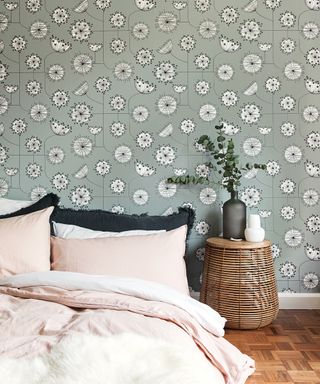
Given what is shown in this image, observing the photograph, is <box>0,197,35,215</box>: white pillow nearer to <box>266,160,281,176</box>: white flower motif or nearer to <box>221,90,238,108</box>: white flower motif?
<box>221,90,238,108</box>: white flower motif

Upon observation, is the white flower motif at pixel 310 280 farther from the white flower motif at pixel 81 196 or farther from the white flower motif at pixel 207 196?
the white flower motif at pixel 81 196

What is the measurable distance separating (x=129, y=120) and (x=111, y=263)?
3.82 ft

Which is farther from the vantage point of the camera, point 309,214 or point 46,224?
point 309,214

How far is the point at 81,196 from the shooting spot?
3.80 m

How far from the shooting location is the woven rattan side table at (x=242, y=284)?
336cm

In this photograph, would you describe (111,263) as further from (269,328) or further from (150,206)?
(269,328)

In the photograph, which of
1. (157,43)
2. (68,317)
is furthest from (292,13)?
(68,317)

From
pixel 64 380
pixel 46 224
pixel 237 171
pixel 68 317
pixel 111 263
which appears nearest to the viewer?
pixel 64 380

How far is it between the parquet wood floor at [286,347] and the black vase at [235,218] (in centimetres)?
62

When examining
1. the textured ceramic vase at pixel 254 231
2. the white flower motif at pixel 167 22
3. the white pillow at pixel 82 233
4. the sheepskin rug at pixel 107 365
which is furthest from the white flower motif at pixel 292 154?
the sheepskin rug at pixel 107 365

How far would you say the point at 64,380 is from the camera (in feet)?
5.46

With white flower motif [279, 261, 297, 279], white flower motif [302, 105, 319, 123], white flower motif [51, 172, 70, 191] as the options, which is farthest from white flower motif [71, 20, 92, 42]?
white flower motif [279, 261, 297, 279]

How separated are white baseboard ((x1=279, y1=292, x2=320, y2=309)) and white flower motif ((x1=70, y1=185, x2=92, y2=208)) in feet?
5.01

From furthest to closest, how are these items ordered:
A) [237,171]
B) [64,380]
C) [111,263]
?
[237,171], [111,263], [64,380]
